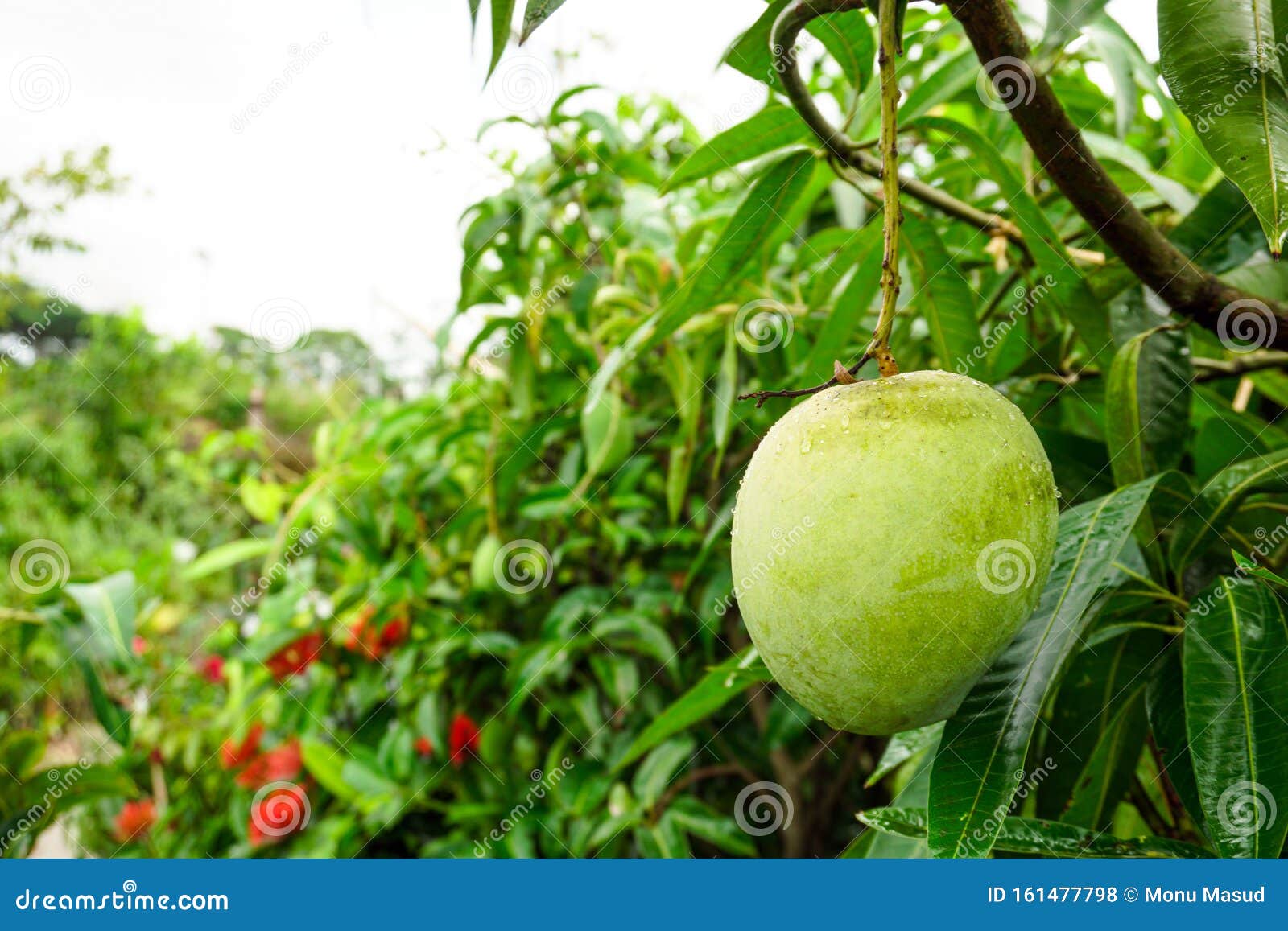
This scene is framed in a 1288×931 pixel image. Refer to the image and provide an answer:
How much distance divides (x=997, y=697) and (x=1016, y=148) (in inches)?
23.7

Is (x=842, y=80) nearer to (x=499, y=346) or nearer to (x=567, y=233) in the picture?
(x=567, y=233)

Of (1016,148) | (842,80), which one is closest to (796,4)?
(1016,148)

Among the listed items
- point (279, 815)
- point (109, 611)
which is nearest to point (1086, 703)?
point (109, 611)

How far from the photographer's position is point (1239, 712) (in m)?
0.44
